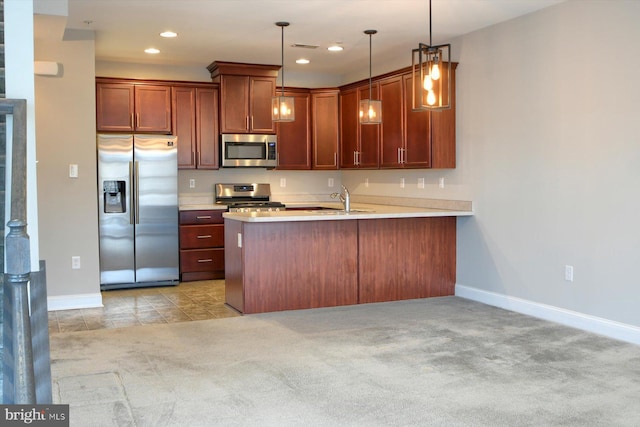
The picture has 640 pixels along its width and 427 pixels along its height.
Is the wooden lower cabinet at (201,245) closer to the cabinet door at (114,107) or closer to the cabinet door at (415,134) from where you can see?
the cabinet door at (114,107)

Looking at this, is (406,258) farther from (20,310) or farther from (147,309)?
(20,310)

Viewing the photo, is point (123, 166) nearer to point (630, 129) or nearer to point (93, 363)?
point (93, 363)

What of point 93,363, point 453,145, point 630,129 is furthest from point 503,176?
point 93,363

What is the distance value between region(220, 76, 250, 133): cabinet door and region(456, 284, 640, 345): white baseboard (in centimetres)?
326

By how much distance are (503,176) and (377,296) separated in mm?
1602

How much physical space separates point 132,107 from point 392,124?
9.77 ft

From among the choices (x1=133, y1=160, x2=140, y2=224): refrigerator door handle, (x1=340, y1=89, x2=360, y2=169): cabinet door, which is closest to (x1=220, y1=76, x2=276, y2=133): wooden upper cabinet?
(x1=340, y1=89, x2=360, y2=169): cabinet door

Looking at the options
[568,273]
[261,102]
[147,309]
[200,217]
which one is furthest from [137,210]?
[568,273]

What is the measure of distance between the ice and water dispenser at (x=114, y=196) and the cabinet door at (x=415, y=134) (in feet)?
10.1

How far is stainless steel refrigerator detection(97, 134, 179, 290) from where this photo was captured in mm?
6879

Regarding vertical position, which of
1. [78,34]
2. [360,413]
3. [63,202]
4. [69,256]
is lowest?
[360,413]

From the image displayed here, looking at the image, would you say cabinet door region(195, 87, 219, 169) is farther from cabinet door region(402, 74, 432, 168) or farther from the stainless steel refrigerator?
cabinet door region(402, 74, 432, 168)

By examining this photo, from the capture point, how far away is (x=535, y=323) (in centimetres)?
514

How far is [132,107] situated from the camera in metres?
7.29
